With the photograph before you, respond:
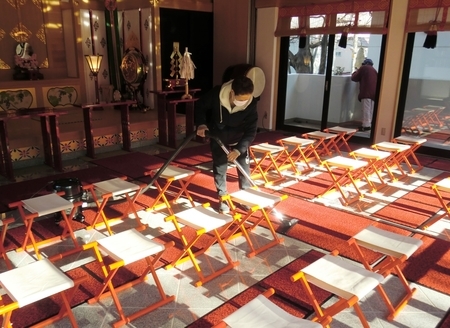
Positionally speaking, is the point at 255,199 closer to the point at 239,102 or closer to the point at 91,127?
the point at 239,102

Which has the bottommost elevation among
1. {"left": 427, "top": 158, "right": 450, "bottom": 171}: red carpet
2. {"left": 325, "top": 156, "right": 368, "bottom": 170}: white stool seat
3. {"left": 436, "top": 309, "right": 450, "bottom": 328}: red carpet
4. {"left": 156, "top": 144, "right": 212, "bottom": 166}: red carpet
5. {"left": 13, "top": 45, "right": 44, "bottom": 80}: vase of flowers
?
{"left": 436, "top": 309, "right": 450, "bottom": 328}: red carpet

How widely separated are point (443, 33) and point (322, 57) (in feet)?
6.32

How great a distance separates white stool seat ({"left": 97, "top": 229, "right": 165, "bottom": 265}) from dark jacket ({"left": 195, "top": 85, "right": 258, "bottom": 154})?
130 centimetres

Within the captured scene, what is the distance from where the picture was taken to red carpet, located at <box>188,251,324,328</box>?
2203mm

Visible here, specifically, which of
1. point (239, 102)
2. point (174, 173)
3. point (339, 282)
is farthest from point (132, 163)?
point (339, 282)

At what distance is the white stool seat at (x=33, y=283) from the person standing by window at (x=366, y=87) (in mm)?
5836

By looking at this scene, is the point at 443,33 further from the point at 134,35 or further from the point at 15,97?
the point at 15,97

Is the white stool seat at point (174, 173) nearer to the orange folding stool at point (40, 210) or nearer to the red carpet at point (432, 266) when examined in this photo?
the orange folding stool at point (40, 210)

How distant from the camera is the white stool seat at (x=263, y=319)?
5.47ft

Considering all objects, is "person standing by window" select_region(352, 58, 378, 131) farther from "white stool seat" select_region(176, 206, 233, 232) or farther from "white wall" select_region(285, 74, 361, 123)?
"white stool seat" select_region(176, 206, 233, 232)

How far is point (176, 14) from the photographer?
721cm

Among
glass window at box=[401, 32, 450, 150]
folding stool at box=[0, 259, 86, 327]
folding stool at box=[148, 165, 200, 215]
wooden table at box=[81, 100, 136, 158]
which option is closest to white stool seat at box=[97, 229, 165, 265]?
folding stool at box=[0, 259, 86, 327]

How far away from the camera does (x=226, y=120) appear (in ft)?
11.3

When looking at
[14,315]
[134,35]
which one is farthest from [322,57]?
[14,315]
